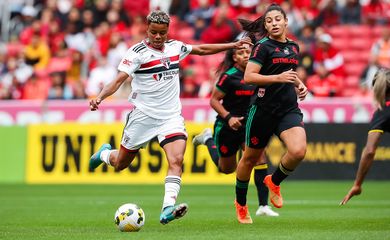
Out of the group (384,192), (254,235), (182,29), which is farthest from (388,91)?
(182,29)

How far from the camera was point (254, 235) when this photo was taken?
10.3 meters

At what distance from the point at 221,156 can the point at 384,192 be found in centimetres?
507

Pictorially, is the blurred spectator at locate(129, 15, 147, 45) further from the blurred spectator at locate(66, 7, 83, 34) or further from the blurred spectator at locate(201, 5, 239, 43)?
the blurred spectator at locate(201, 5, 239, 43)

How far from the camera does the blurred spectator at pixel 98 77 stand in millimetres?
25102

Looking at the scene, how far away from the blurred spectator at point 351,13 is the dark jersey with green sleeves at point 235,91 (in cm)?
1209

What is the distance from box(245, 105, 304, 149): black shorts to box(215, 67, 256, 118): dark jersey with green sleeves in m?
2.18

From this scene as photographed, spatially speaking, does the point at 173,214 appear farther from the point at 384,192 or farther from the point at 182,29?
the point at 182,29

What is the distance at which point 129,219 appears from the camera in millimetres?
10828

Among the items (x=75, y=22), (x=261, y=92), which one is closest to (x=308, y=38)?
(x=75, y=22)

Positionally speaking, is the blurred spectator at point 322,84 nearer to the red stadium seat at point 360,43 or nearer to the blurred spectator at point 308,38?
the blurred spectator at point 308,38

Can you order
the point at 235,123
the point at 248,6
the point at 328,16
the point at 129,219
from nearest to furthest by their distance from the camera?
the point at 129,219 → the point at 235,123 → the point at 328,16 → the point at 248,6

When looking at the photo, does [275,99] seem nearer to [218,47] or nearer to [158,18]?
[218,47]

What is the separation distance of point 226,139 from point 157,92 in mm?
2886

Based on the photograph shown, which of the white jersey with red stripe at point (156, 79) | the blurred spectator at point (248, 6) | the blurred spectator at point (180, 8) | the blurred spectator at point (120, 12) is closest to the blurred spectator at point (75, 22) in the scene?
the blurred spectator at point (120, 12)
